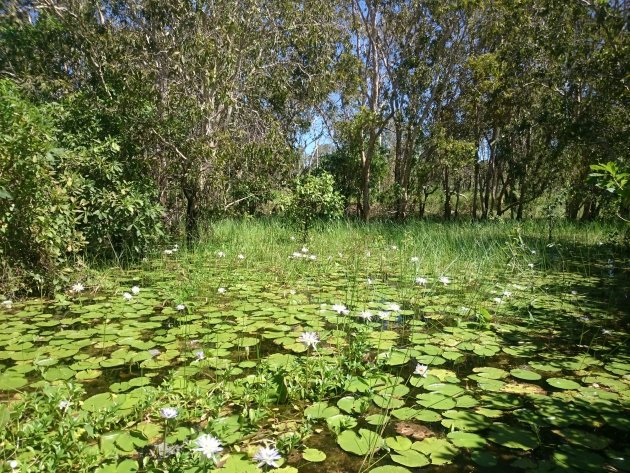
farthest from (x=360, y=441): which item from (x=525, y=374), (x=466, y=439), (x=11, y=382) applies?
(x=11, y=382)

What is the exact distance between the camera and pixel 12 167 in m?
3.18

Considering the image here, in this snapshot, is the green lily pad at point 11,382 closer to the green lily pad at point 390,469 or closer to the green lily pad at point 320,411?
the green lily pad at point 320,411

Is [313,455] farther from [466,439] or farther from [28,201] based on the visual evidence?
[28,201]

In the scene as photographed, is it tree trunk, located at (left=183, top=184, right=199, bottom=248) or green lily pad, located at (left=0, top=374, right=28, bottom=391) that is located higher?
tree trunk, located at (left=183, top=184, right=199, bottom=248)

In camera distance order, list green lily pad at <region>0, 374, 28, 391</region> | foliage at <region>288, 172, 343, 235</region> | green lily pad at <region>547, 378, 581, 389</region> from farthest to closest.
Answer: foliage at <region>288, 172, 343, 235</region>
green lily pad at <region>547, 378, 581, 389</region>
green lily pad at <region>0, 374, 28, 391</region>

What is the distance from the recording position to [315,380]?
6.49 ft

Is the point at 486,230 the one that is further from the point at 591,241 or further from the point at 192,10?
Result: the point at 192,10

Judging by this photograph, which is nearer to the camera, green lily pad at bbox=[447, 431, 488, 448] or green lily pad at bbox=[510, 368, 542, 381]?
green lily pad at bbox=[447, 431, 488, 448]

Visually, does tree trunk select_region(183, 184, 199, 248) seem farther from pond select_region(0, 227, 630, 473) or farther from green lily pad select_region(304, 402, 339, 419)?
green lily pad select_region(304, 402, 339, 419)

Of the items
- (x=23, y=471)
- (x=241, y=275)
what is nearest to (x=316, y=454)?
(x=23, y=471)

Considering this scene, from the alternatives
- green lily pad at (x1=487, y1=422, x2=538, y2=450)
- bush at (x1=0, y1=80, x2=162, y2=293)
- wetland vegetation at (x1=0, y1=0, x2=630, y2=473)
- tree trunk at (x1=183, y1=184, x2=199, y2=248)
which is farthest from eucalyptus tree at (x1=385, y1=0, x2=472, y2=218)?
green lily pad at (x1=487, y1=422, x2=538, y2=450)

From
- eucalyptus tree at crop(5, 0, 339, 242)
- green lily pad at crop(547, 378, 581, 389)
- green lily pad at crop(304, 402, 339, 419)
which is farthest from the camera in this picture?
eucalyptus tree at crop(5, 0, 339, 242)

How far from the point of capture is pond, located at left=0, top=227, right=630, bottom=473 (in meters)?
1.50

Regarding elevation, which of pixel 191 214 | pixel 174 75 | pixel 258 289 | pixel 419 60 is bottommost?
pixel 258 289
